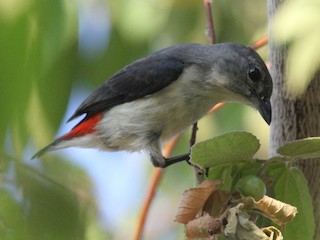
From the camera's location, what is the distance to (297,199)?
145 centimetres

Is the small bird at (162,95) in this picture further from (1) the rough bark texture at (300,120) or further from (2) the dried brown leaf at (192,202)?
(2) the dried brown leaf at (192,202)

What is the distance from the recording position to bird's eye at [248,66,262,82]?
6.93ft

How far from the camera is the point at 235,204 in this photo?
1.33 meters

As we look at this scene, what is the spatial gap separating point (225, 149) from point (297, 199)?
23cm

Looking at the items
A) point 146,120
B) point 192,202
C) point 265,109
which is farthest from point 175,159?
point 192,202

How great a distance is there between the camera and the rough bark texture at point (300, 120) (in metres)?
1.63

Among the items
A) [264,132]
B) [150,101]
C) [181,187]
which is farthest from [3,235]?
[181,187]

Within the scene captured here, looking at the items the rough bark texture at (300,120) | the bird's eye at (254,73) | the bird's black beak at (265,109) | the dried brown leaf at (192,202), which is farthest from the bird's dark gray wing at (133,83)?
the dried brown leaf at (192,202)

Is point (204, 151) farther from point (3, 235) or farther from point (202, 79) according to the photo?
point (202, 79)

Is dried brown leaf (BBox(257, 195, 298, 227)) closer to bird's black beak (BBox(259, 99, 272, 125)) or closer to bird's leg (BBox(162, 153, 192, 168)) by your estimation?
bird's black beak (BBox(259, 99, 272, 125))

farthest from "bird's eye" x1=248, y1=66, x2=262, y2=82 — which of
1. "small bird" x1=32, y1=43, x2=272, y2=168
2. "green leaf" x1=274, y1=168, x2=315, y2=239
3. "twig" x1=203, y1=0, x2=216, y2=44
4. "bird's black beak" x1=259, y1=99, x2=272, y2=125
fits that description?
"green leaf" x1=274, y1=168, x2=315, y2=239

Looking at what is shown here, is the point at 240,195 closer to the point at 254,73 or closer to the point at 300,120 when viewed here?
the point at 300,120

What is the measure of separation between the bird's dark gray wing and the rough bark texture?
0.63m

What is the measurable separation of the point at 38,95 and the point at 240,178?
550 mm
